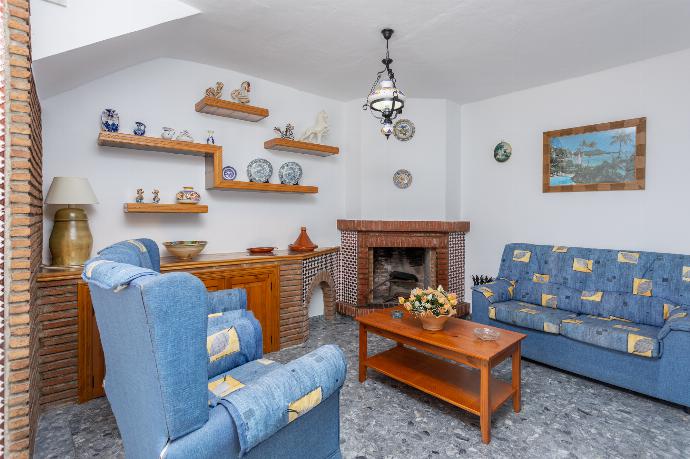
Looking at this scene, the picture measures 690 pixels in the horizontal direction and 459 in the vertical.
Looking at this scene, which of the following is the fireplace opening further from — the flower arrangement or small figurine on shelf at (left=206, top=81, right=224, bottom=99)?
small figurine on shelf at (left=206, top=81, right=224, bottom=99)

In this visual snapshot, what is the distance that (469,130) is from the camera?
4848 millimetres

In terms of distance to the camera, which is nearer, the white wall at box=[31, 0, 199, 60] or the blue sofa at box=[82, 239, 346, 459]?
the blue sofa at box=[82, 239, 346, 459]

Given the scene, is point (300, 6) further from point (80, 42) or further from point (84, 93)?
point (84, 93)

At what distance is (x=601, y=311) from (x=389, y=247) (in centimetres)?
237

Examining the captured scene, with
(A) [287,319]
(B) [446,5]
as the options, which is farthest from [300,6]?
(A) [287,319]

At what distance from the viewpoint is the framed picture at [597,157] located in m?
3.51

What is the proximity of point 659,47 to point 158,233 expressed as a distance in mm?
4810

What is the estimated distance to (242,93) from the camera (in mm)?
3641

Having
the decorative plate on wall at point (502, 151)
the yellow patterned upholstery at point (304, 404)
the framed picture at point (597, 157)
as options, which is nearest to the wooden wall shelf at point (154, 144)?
the yellow patterned upholstery at point (304, 404)

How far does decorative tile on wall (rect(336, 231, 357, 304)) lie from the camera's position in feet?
15.1

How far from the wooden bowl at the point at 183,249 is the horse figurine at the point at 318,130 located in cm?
181

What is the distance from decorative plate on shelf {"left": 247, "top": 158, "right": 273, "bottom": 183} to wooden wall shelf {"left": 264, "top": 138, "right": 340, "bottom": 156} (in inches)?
8.1

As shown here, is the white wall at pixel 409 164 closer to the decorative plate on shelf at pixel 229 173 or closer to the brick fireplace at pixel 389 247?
the brick fireplace at pixel 389 247

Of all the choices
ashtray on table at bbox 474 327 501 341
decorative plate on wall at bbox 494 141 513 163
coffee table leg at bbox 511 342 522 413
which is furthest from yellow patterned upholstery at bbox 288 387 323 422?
decorative plate on wall at bbox 494 141 513 163
